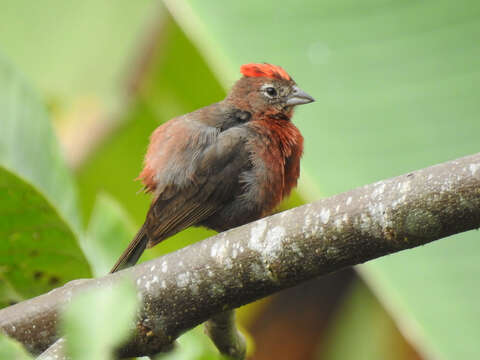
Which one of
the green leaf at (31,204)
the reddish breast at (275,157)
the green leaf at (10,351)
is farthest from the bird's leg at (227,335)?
the green leaf at (10,351)

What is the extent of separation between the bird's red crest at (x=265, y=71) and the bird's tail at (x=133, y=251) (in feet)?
3.31

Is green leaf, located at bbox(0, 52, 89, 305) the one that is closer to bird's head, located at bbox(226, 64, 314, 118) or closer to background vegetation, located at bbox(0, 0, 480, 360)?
background vegetation, located at bbox(0, 0, 480, 360)

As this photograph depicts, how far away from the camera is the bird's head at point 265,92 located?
3.54 m

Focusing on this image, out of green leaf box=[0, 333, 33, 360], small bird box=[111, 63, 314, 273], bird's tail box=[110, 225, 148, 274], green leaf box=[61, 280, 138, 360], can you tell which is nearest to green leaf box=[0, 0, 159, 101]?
small bird box=[111, 63, 314, 273]

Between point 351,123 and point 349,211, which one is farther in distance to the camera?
point 351,123

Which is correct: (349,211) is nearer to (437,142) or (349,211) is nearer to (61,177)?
(437,142)

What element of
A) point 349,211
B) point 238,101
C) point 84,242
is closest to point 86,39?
point 238,101

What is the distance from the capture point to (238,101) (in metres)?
3.58

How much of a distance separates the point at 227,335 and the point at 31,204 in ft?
2.61

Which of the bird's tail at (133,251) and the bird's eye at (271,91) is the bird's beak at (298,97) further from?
the bird's tail at (133,251)

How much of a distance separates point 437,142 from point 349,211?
142cm

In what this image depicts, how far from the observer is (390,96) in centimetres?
330

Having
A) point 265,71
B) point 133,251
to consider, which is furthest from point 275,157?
point 133,251

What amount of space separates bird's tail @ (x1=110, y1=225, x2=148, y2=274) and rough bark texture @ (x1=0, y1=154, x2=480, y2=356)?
0.70 metres
